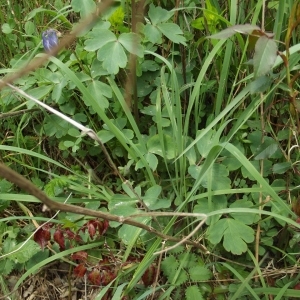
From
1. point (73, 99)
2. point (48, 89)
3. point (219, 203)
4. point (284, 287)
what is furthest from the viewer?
point (73, 99)

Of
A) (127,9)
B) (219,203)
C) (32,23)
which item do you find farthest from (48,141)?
(219,203)

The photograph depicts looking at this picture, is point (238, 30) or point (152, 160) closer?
point (238, 30)

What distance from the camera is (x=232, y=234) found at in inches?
54.3

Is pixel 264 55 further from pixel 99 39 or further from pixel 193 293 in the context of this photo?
A: pixel 193 293

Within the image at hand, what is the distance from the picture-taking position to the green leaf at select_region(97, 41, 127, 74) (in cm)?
145

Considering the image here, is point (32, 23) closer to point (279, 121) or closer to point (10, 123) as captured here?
point (10, 123)

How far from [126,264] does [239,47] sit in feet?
2.91

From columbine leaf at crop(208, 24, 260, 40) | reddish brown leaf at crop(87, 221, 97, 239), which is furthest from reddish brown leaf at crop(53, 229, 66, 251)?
columbine leaf at crop(208, 24, 260, 40)

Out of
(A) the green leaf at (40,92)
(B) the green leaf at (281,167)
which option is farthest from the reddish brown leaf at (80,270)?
(B) the green leaf at (281,167)

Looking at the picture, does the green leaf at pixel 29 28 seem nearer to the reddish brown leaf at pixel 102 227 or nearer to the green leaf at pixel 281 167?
the reddish brown leaf at pixel 102 227

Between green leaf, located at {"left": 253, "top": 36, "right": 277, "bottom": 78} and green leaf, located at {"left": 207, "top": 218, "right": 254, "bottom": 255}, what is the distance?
0.52 meters

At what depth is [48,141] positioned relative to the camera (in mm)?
1841

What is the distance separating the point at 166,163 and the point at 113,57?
40cm

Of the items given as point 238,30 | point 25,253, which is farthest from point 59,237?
point 238,30
